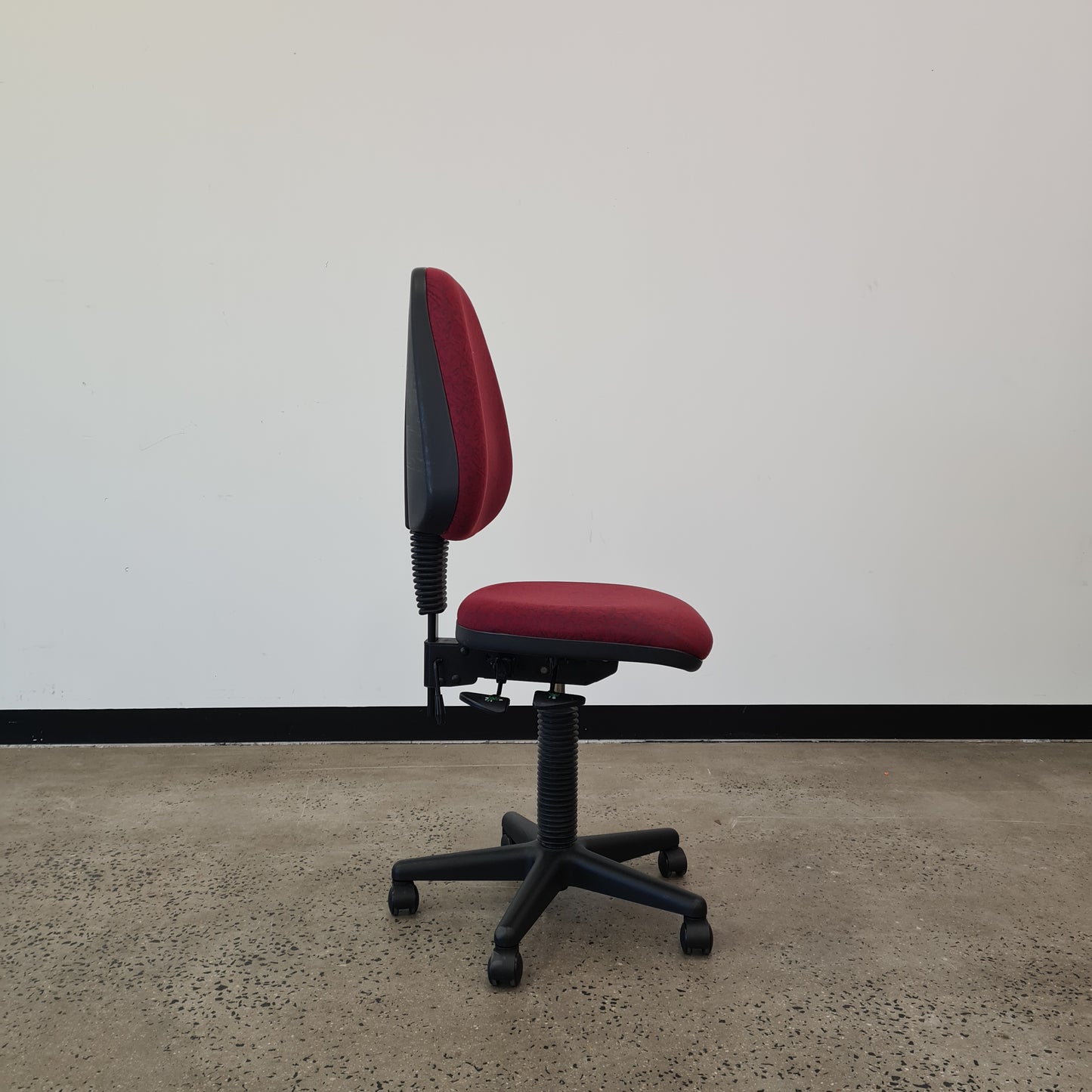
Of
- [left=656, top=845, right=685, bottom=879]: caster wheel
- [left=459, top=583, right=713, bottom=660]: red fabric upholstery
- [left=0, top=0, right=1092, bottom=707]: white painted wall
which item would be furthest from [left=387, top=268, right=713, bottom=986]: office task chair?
[left=0, top=0, right=1092, bottom=707]: white painted wall

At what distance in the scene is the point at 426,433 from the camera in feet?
4.06

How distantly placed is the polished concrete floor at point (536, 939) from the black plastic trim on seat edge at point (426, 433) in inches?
28.9

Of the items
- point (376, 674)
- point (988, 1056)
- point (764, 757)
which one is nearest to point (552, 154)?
point (376, 674)

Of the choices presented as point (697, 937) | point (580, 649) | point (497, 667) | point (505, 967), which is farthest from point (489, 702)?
point (697, 937)

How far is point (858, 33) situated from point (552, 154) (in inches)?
37.2

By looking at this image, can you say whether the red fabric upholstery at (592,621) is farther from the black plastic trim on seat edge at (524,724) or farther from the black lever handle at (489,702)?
the black plastic trim on seat edge at (524,724)

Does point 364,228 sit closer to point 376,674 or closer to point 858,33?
point 376,674

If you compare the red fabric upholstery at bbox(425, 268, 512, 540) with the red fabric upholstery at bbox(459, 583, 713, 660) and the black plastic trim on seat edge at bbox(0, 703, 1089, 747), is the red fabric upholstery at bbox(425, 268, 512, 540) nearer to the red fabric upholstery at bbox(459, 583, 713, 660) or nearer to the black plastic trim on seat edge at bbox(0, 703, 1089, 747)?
the red fabric upholstery at bbox(459, 583, 713, 660)

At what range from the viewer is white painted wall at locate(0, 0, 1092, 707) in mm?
2357

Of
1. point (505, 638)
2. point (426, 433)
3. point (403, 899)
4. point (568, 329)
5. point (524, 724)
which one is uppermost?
point (568, 329)

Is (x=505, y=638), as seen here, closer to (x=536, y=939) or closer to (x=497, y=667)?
(x=497, y=667)

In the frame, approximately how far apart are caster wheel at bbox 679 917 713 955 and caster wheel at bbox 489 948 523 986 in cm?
28

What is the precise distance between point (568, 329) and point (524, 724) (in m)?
1.21

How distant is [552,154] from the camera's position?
7.86 feet
